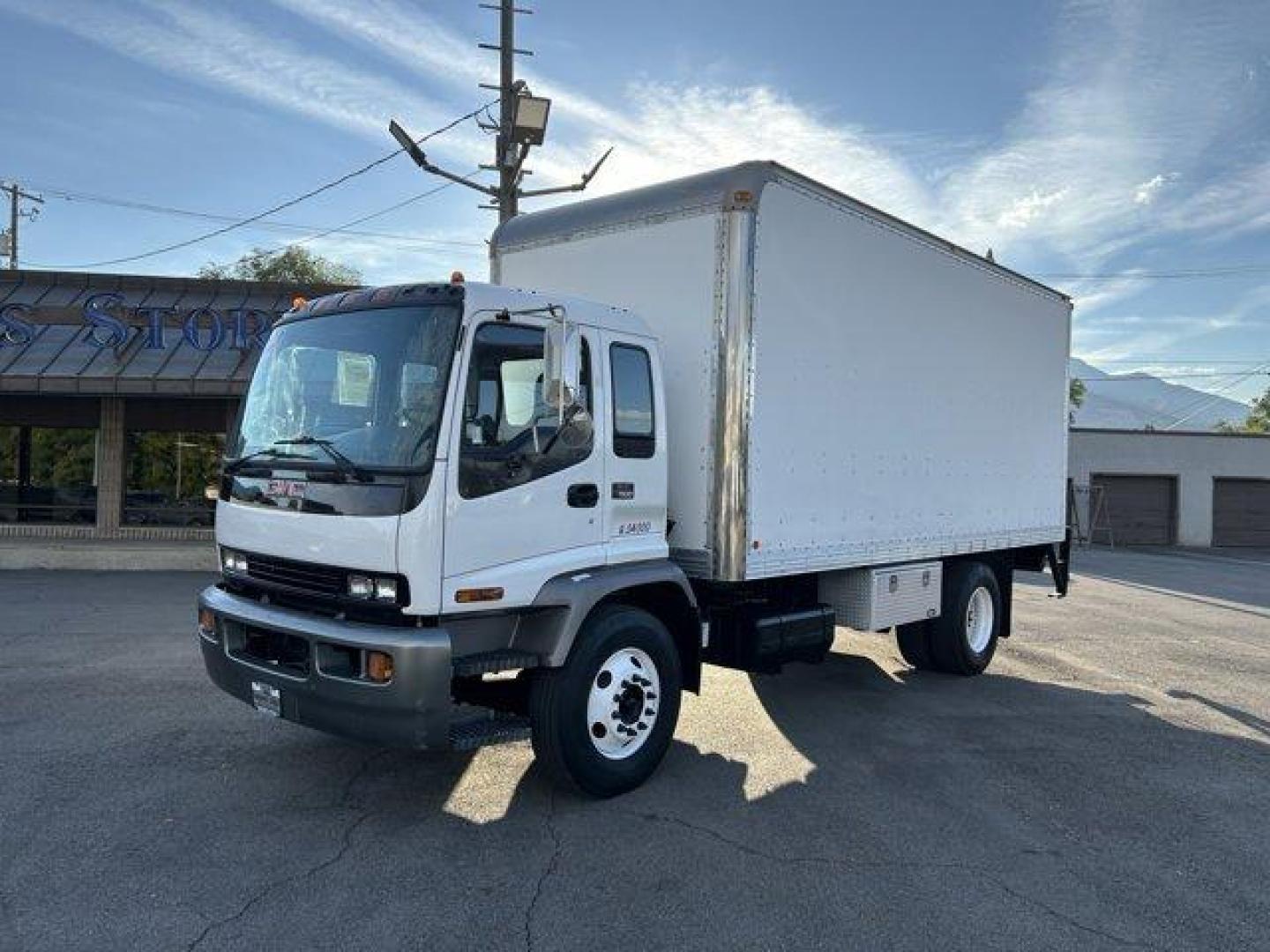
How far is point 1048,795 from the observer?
5.19 meters

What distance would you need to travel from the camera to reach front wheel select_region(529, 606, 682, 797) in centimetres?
457

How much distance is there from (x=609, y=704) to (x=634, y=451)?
4.65 feet

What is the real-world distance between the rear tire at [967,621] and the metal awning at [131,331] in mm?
11305

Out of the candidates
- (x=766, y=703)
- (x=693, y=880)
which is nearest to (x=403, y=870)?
(x=693, y=880)

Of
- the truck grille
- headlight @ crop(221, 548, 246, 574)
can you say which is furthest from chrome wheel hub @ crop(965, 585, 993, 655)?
headlight @ crop(221, 548, 246, 574)

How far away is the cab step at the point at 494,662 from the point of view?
4285 mm

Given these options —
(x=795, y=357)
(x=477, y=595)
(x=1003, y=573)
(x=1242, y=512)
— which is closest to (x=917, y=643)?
(x=1003, y=573)

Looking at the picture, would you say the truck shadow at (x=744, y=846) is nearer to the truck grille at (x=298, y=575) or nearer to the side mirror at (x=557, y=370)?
the truck grille at (x=298, y=575)

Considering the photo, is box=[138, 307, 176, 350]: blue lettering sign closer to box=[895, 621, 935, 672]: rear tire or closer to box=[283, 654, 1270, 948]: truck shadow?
box=[283, 654, 1270, 948]: truck shadow

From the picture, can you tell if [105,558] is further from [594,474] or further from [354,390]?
[594,474]

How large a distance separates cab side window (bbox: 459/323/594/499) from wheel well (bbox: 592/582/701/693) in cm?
100

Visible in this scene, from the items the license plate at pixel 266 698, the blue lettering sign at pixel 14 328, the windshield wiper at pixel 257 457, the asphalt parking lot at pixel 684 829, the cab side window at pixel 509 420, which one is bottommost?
the asphalt parking lot at pixel 684 829

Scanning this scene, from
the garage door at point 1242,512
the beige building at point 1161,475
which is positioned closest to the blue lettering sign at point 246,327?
the beige building at point 1161,475

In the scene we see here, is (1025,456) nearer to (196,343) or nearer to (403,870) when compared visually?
(403,870)
